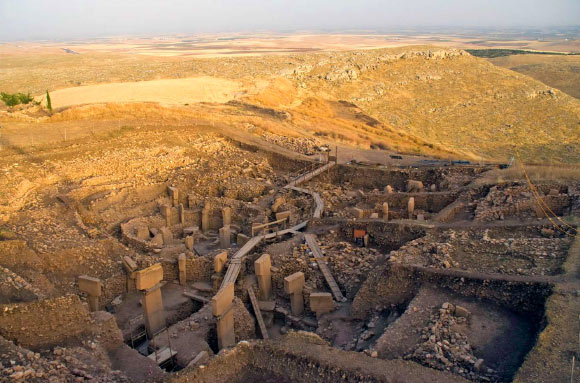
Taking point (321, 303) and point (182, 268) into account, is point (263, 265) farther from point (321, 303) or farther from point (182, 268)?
point (182, 268)

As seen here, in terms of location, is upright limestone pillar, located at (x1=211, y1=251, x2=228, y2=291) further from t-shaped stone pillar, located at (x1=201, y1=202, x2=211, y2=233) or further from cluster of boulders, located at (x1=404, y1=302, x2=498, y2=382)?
cluster of boulders, located at (x1=404, y1=302, x2=498, y2=382)

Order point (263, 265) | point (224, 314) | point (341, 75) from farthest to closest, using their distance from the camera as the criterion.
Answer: point (341, 75)
point (263, 265)
point (224, 314)

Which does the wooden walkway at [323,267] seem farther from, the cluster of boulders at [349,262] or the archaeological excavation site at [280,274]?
the cluster of boulders at [349,262]

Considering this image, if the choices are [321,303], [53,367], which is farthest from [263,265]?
[53,367]

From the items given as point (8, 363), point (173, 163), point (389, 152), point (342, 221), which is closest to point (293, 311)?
point (342, 221)

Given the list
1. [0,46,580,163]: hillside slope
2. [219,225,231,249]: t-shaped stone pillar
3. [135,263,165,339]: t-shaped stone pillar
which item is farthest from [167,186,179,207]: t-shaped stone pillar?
[0,46,580,163]: hillside slope

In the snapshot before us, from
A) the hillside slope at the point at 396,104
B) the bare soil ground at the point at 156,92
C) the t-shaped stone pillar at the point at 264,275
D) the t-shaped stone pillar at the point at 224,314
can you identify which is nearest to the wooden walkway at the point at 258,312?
the t-shaped stone pillar at the point at 264,275
